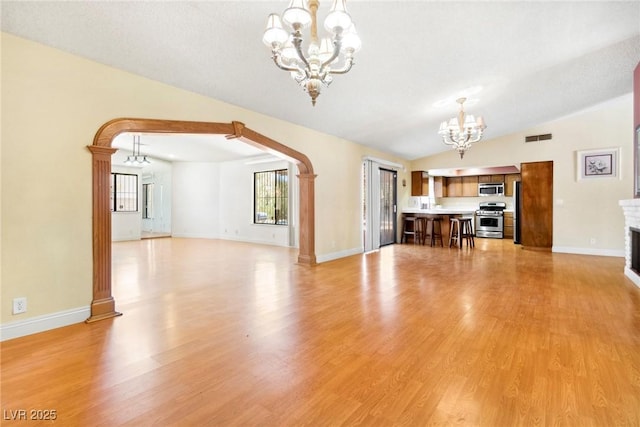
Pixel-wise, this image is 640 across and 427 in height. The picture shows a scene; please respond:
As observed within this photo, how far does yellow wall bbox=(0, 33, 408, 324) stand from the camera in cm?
254

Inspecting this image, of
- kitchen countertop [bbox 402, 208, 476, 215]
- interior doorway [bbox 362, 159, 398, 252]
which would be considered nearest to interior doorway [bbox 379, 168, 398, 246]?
interior doorway [bbox 362, 159, 398, 252]

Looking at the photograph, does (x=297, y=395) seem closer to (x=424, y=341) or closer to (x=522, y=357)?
(x=424, y=341)

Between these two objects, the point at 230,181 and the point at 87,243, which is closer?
the point at 87,243

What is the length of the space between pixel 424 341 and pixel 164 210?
1117 cm

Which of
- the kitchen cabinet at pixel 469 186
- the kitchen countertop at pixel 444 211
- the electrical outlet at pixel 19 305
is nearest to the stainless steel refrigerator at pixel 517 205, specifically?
the kitchen countertop at pixel 444 211

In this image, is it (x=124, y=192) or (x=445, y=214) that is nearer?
(x=445, y=214)

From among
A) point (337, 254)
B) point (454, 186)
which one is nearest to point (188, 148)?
point (337, 254)

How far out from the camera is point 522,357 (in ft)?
A: 7.35

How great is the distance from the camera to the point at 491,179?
9812 mm

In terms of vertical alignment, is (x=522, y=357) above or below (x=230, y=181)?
below

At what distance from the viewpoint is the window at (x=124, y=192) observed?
9.82m

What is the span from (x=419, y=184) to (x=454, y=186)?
1661mm

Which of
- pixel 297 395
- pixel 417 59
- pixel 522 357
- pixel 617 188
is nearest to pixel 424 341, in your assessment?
pixel 522 357

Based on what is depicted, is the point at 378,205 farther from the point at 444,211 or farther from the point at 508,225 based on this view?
the point at 508,225
